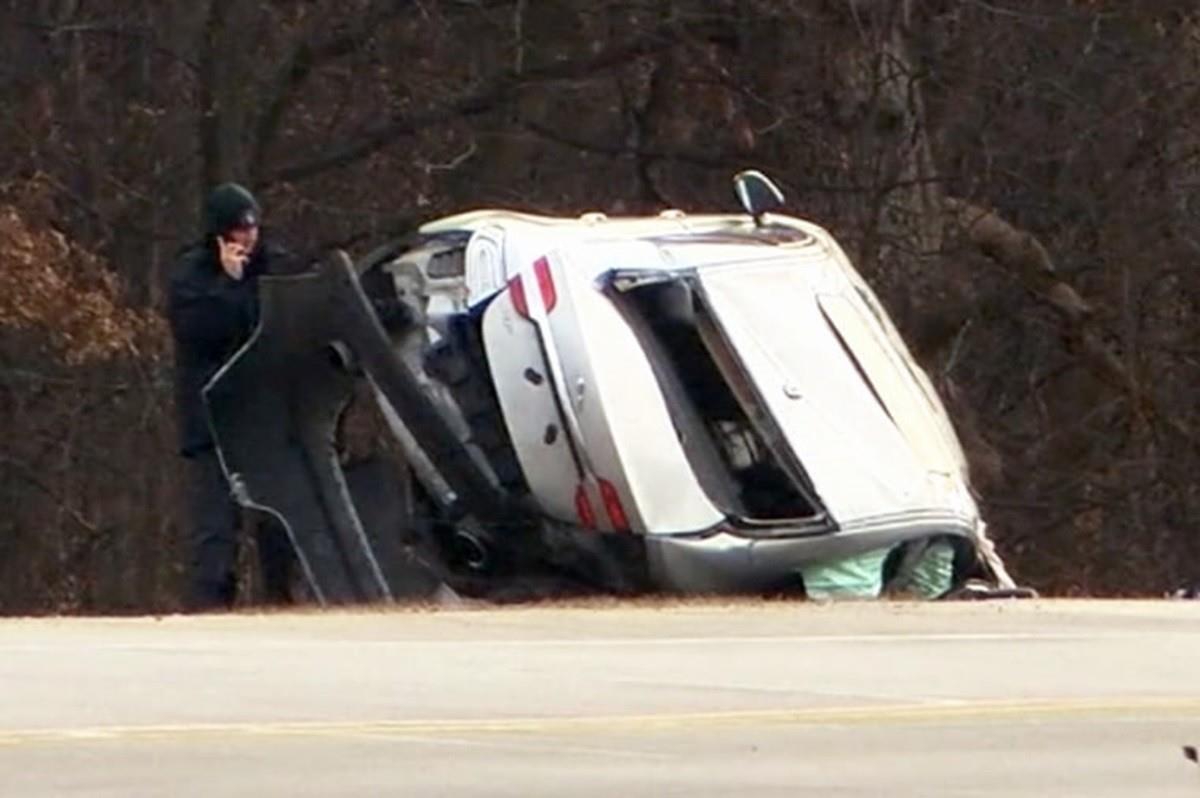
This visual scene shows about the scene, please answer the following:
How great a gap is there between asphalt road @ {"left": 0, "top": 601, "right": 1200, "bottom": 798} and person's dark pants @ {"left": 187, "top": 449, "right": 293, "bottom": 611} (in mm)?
1602

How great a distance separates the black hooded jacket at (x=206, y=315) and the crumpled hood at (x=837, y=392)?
185cm

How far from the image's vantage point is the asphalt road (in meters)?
9.80

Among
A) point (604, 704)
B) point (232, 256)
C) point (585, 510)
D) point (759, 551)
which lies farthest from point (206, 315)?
point (604, 704)

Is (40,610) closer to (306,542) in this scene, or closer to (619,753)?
(306,542)

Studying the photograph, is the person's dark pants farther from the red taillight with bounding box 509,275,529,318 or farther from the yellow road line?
the yellow road line

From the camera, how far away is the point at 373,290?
55.8ft

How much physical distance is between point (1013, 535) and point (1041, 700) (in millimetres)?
17226

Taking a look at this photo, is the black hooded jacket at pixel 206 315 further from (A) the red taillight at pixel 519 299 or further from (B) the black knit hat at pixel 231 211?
(A) the red taillight at pixel 519 299

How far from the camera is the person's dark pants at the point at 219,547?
15.9 m

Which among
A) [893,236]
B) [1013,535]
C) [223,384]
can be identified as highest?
[223,384]

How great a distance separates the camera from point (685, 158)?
27109 millimetres

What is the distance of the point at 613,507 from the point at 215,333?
1.77 meters

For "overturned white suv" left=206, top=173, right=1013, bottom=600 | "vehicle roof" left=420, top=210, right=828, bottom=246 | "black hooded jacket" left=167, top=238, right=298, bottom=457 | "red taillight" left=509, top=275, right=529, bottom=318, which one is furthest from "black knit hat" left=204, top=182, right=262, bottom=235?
"vehicle roof" left=420, top=210, right=828, bottom=246

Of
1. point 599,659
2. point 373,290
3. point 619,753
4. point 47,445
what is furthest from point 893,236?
point 619,753
